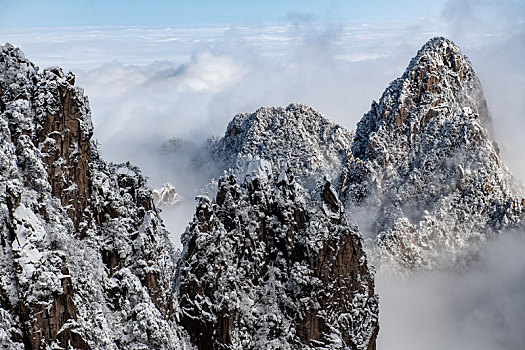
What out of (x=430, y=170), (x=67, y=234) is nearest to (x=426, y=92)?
(x=430, y=170)

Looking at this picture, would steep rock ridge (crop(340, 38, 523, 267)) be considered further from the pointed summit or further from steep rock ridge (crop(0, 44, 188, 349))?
steep rock ridge (crop(0, 44, 188, 349))

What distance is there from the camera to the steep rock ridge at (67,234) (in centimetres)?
→ 3212

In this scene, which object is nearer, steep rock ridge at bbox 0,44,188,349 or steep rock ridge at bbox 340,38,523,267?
steep rock ridge at bbox 0,44,188,349

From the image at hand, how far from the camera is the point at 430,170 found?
15762 cm

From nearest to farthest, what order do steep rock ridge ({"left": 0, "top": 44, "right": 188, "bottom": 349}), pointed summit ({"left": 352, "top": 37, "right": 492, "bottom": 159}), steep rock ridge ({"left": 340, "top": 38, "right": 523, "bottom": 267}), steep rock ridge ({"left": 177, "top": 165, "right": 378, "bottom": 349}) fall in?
1. steep rock ridge ({"left": 0, "top": 44, "right": 188, "bottom": 349})
2. steep rock ridge ({"left": 177, "top": 165, "right": 378, "bottom": 349})
3. steep rock ridge ({"left": 340, "top": 38, "right": 523, "bottom": 267})
4. pointed summit ({"left": 352, "top": 37, "right": 492, "bottom": 159})

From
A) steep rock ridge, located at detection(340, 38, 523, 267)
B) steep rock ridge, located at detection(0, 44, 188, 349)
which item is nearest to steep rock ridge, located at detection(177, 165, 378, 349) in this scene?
steep rock ridge, located at detection(0, 44, 188, 349)

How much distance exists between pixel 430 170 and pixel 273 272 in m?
114

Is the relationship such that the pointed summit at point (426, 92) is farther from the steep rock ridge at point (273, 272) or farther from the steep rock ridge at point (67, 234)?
the steep rock ridge at point (67, 234)

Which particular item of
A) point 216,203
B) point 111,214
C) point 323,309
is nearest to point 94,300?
point 111,214

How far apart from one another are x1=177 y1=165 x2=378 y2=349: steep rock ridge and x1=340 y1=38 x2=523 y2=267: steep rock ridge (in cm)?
9363

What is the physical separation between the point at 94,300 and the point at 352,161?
136057 mm

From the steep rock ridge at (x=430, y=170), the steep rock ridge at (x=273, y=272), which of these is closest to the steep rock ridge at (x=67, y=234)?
the steep rock ridge at (x=273, y=272)

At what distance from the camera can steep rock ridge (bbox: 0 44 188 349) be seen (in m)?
32.1

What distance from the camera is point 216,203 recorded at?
57312mm
